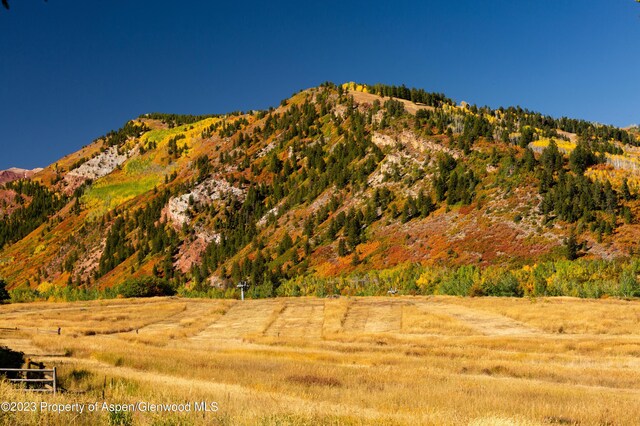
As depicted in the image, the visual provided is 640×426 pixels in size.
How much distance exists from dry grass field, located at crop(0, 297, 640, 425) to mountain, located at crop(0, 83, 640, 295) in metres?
28.1

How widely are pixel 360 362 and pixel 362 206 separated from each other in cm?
9321

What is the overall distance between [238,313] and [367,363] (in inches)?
1543

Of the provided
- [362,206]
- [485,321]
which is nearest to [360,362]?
[485,321]

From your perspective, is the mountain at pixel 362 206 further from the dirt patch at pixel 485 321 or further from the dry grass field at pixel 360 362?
the dry grass field at pixel 360 362

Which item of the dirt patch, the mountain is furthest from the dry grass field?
the mountain

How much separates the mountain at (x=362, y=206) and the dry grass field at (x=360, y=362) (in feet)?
92.3

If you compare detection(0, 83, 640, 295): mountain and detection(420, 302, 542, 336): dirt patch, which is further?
detection(0, 83, 640, 295): mountain

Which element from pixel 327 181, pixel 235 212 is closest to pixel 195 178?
pixel 235 212

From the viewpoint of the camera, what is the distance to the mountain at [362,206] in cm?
8669

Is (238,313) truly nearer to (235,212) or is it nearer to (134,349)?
(134,349)

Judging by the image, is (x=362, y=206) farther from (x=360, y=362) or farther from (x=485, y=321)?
(x=360, y=362)

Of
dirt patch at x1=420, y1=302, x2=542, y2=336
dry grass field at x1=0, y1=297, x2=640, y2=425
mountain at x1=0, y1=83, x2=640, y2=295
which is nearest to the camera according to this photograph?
dry grass field at x1=0, y1=297, x2=640, y2=425

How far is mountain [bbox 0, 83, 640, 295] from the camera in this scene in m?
86.7

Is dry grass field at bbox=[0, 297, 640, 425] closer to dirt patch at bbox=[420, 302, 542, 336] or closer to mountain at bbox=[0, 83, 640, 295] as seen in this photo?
→ dirt patch at bbox=[420, 302, 542, 336]
